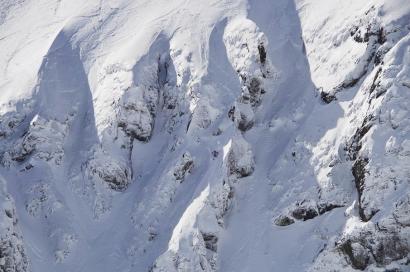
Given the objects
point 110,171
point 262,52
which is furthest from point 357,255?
point 110,171

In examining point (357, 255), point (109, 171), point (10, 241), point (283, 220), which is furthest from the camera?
point (109, 171)

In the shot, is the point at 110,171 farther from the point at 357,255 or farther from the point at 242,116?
the point at 357,255

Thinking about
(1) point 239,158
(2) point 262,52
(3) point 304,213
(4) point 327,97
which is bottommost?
(3) point 304,213

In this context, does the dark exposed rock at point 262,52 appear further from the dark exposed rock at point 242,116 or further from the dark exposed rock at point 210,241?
the dark exposed rock at point 210,241

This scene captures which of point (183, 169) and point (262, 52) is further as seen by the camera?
point (262, 52)

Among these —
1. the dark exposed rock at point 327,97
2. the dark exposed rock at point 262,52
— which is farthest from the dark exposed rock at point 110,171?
the dark exposed rock at point 327,97

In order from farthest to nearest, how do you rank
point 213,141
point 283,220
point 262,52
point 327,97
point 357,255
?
point 262,52 → point 213,141 → point 327,97 → point 283,220 → point 357,255

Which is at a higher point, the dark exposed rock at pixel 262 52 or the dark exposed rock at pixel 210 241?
the dark exposed rock at pixel 262 52

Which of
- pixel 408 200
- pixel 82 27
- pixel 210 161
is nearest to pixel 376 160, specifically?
pixel 408 200

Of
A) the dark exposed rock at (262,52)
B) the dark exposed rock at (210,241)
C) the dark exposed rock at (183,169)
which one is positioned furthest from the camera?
the dark exposed rock at (262,52)
